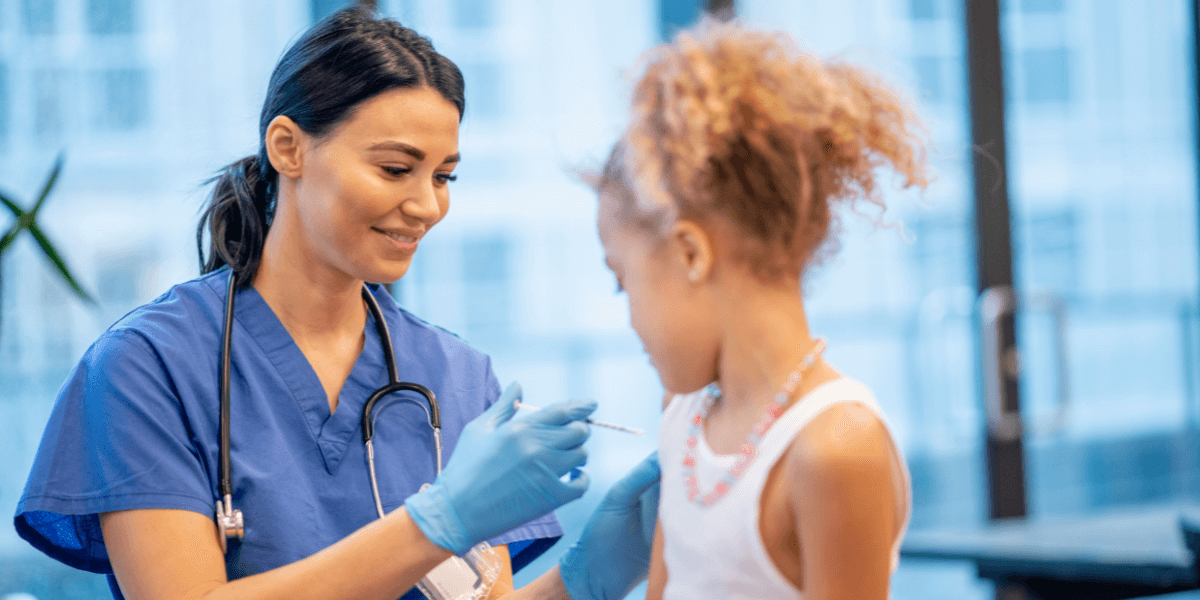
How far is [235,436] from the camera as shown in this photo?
113cm

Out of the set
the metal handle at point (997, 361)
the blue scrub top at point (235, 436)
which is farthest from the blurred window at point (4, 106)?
the metal handle at point (997, 361)

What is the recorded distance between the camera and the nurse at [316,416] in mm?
1013

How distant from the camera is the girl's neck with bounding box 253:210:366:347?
1238 mm

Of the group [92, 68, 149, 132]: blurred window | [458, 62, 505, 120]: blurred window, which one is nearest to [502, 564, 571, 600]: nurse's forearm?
[92, 68, 149, 132]: blurred window

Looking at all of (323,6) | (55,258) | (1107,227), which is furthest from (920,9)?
(55,258)

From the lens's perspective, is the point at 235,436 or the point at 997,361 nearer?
the point at 235,436

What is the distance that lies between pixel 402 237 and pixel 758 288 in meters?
0.53

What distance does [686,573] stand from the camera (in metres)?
0.87

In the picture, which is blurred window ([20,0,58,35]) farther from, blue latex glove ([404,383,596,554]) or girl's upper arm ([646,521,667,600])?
girl's upper arm ([646,521,667,600])

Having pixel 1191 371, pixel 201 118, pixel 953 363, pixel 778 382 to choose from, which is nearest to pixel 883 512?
pixel 778 382

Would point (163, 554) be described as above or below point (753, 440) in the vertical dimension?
below

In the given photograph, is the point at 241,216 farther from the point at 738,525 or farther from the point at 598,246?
the point at 598,246

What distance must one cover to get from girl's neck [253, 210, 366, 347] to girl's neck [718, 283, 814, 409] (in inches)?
24.3

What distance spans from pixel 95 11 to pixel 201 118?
13.7 inches
